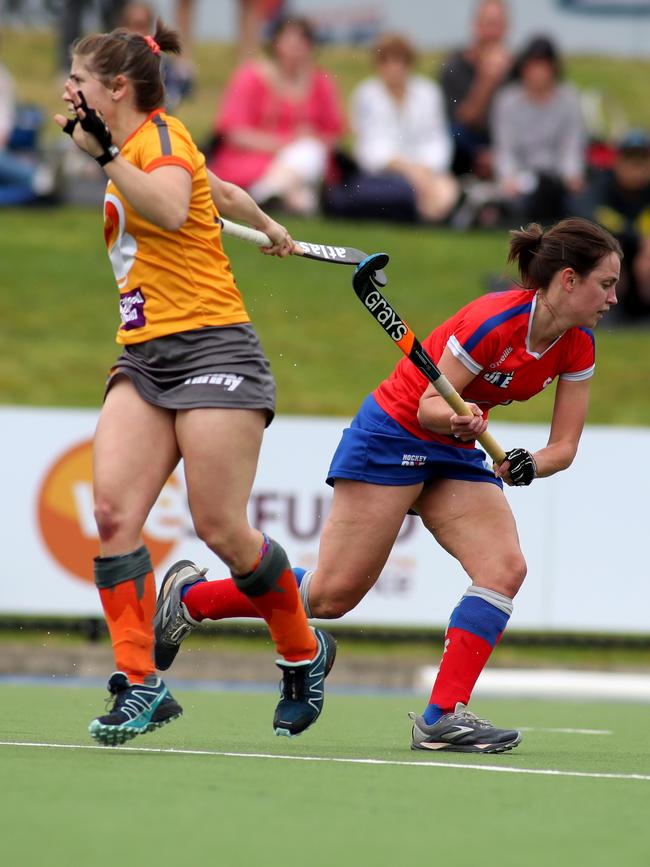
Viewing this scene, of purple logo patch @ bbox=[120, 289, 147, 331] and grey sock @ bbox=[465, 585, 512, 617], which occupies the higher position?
purple logo patch @ bbox=[120, 289, 147, 331]

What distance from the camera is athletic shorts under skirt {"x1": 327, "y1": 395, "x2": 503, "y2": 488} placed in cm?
562

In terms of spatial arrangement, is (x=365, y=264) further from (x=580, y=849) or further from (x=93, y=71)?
(x=580, y=849)

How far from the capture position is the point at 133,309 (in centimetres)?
500

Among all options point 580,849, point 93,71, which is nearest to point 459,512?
point 93,71

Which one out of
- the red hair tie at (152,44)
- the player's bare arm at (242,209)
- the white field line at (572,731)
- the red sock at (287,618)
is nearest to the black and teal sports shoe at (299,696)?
the red sock at (287,618)

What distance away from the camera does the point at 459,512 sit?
18.4 ft

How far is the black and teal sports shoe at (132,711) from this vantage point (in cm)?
474

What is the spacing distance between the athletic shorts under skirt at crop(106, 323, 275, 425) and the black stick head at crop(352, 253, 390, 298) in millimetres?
613

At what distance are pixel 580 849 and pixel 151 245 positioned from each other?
7.34 ft

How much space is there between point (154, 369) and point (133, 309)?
0.19 metres

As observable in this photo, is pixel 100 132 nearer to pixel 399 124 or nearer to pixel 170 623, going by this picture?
pixel 170 623

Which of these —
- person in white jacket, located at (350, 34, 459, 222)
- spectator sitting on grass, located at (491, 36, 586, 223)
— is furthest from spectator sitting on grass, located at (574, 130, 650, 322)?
person in white jacket, located at (350, 34, 459, 222)

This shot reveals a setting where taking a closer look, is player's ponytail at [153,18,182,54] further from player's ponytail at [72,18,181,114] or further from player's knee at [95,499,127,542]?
player's knee at [95,499,127,542]

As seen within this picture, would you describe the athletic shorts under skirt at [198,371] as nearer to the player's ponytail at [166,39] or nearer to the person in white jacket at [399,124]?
the player's ponytail at [166,39]
